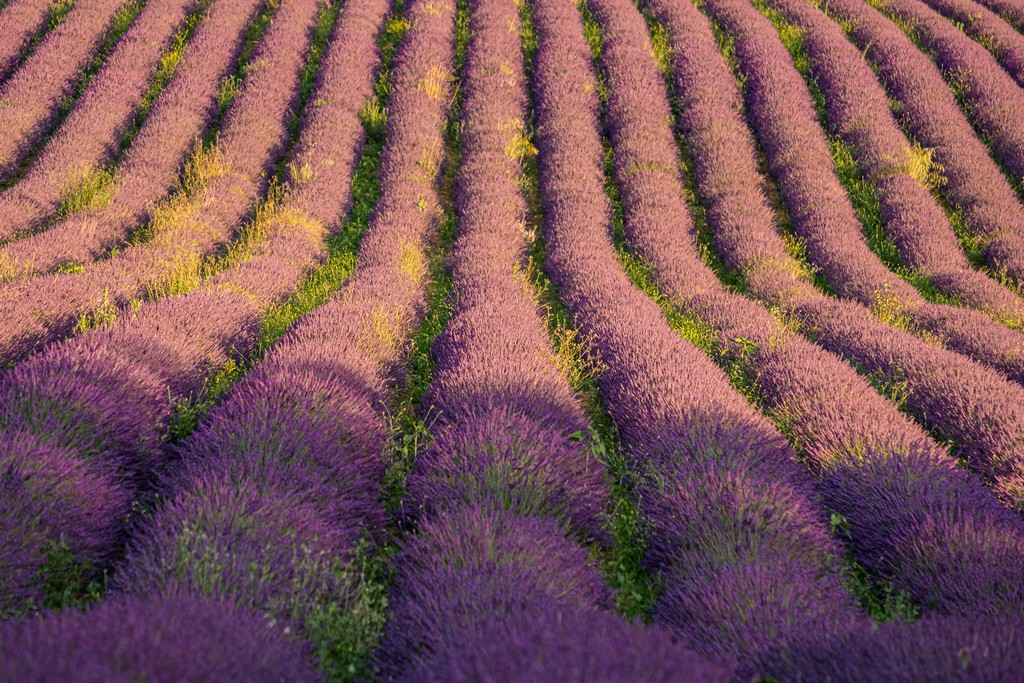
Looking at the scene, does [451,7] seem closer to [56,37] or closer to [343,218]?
[56,37]

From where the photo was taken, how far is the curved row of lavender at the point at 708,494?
2322 millimetres

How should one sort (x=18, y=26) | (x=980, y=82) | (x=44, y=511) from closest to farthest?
(x=44, y=511)
(x=980, y=82)
(x=18, y=26)

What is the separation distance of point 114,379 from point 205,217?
441cm

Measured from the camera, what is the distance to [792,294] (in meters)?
6.25

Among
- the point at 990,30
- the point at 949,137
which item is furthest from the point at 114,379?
the point at 990,30

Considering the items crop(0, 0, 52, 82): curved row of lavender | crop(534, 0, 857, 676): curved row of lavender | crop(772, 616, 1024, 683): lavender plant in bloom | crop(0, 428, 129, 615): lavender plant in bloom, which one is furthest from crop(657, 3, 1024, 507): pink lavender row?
crop(0, 0, 52, 82): curved row of lavender

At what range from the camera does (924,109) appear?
989 centimetres

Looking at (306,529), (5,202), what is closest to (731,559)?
(306,529)

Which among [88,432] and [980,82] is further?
[980,82]

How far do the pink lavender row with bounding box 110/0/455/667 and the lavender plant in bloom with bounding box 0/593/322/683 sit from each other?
190mm

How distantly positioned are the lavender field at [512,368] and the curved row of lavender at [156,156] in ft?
0.18

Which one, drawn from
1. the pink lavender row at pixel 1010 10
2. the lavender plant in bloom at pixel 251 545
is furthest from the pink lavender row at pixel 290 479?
the pink lavender row at pixel 1010 10

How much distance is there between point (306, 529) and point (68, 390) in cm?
149

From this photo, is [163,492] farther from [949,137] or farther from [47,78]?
[47,78]
